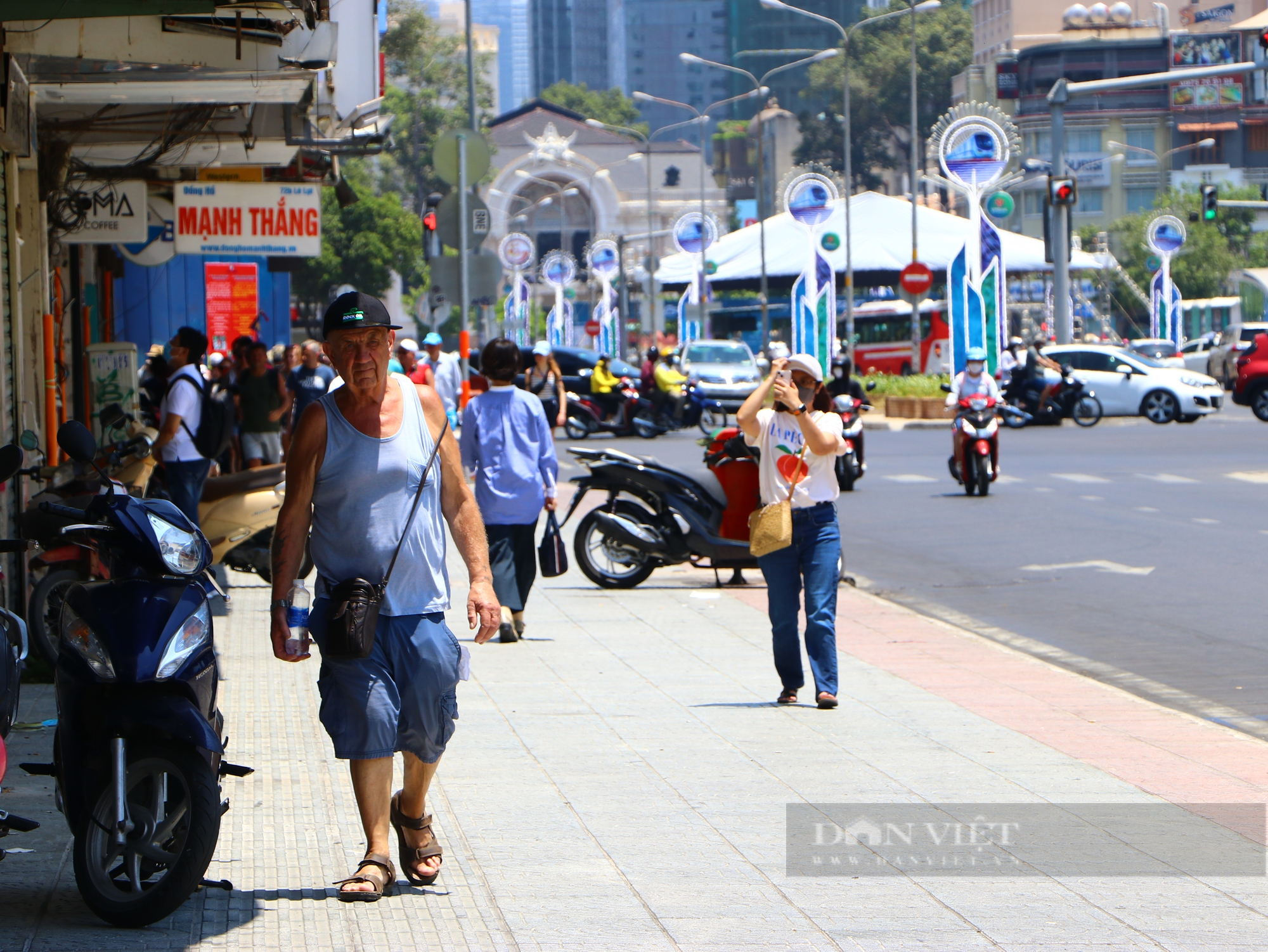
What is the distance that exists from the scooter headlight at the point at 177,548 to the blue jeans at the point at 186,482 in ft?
23.0

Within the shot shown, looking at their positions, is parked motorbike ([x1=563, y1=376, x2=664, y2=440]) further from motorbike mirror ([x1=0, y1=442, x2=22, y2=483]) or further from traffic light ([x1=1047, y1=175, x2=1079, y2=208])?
motorbike mirror ([x1=0, y1=442, x2=22, y2=483])

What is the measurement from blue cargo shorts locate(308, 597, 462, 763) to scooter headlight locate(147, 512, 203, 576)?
1.18ft

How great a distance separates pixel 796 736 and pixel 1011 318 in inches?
2652

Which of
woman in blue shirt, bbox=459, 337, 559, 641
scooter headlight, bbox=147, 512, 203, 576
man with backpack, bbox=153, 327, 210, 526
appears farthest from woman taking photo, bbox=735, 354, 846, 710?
man with backpack, bbox=153, 327, 210, 526

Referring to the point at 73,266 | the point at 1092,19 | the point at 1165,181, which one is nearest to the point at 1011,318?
the point at 1165,181

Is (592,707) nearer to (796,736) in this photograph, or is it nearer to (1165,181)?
(796,736)

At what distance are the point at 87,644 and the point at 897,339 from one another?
50567 millimetres

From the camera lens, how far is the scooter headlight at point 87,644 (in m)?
4.49

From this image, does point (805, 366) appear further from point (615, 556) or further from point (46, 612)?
point (615, 556)

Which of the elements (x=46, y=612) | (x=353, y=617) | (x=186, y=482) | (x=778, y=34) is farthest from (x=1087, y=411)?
(x=778, y=34)

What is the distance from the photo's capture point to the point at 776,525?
24.7 ft

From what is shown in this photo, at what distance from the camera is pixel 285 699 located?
777 centimetres

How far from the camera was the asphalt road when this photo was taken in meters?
9.27

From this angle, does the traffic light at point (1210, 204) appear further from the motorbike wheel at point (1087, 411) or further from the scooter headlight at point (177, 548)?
the scooter headlight at point (177, 548)
